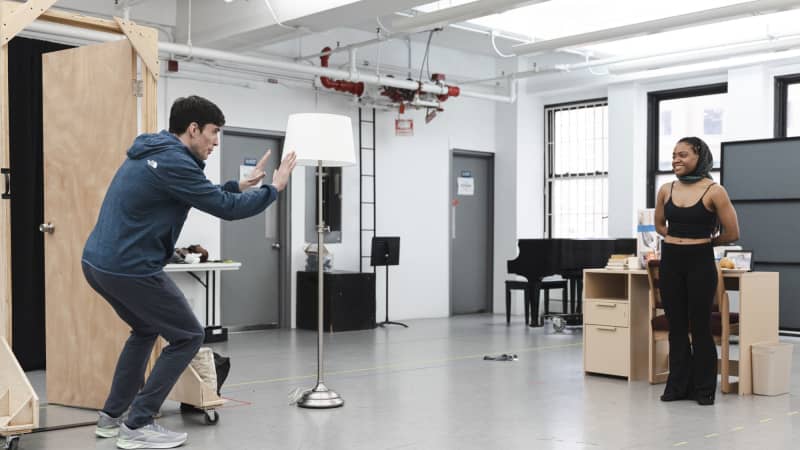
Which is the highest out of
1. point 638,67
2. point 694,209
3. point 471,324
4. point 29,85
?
point 638,67

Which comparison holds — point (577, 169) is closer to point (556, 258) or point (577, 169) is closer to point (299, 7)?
point (556, 258)

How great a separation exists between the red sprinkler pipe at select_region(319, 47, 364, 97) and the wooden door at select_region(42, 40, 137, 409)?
4325 millimetres

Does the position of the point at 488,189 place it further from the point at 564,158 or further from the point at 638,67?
the point at 638,67

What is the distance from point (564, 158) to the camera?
37.9 feet

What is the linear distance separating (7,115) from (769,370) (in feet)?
14.5

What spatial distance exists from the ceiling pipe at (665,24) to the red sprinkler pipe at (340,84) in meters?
1.68

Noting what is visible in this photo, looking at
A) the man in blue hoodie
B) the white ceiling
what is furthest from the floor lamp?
the white ceiling

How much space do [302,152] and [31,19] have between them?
1.45 meters

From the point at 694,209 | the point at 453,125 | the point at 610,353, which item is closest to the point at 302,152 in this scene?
the point at 694,209

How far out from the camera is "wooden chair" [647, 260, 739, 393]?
17.8 ft

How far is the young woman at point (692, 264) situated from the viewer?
16.7ft

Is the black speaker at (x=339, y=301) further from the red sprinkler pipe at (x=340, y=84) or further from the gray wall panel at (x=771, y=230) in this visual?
the gray wall panel at (x=771, y=230)

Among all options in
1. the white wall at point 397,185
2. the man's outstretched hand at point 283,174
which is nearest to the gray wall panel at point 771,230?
the white wall at point 397,185

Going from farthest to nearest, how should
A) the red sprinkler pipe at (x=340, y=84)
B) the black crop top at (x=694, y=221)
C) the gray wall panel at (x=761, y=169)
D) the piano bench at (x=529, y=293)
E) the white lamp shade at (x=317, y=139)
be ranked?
the piano bench at (x=529, y=293), the red sprinkler pipe at (x=340, y=84), the gray wall panel at (x=761, y=169), the black crop top at (x=694, y=221), the white lamp shade at (x=317, y=139)
